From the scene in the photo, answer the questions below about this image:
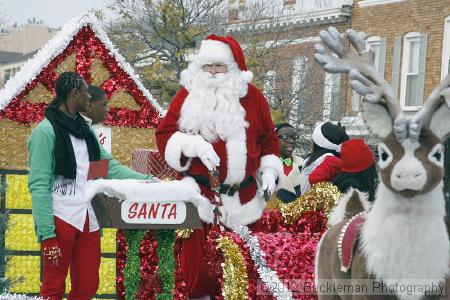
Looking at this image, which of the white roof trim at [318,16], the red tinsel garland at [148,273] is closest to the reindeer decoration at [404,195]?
the red tinsel garland at [148,273]

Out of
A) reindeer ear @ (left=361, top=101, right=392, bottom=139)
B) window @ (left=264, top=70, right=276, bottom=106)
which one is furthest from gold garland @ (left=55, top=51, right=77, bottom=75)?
window @ (left=264, top=70, right=276, bottom=106)

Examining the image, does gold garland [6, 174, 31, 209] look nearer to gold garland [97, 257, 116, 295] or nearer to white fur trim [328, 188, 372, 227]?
gold garland [97, 257, 116, 295]

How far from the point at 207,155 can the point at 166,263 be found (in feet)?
2.62

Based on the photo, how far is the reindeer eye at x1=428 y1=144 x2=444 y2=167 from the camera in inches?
162

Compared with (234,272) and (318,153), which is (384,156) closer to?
(234,272)

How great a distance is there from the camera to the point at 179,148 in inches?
240

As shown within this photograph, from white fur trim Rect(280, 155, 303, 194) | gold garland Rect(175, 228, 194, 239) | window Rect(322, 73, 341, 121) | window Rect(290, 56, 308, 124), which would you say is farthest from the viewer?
window Rect(322, 73, 341, 121)

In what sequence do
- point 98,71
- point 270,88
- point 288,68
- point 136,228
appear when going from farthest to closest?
1. point 288,68
2. point 270,88
3. point 98,71
4. point 136,228

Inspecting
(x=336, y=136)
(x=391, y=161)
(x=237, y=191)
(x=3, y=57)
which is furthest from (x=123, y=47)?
(x=3, y=57)

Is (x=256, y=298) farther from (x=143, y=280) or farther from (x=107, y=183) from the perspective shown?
(x=107, y=183)

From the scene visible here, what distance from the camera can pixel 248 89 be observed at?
648 centimetres

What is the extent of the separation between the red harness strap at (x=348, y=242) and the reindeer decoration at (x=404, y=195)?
0.07m

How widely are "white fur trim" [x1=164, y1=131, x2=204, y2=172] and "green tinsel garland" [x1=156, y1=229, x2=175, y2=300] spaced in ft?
2.33

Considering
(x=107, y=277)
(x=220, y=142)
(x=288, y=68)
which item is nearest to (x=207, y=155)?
(x=220, y=142)
